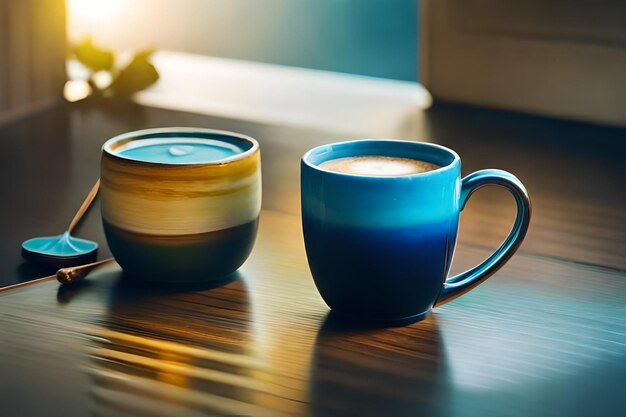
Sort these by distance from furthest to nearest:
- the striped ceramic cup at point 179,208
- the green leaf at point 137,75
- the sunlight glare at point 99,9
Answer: the sunlight glare at point 99,9, the green leaf at point 137,75, the striped ceramic cup at point 179,208

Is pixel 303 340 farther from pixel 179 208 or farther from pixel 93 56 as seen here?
pixel 93 56

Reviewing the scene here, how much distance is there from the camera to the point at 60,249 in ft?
2.34

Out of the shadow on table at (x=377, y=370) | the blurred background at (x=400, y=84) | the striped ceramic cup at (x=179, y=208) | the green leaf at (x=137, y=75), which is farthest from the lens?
the green leaf at (x=137, y=75)

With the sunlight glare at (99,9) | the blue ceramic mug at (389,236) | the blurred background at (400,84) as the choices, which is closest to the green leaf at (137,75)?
the blurred background at (400,84)

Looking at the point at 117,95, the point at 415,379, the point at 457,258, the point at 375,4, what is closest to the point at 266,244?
the point at 457,258

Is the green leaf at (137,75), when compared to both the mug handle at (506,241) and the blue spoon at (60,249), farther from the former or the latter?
the mug handle at (506,241)

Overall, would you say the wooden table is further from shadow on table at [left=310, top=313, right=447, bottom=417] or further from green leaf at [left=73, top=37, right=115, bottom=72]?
green leaf at [left=73, top=37, right=115, bottom=72]

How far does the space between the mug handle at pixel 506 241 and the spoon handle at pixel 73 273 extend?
0.86ft

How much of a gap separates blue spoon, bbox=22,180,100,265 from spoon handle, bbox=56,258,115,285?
1.4 inches

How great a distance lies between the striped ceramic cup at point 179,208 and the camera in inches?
23.9

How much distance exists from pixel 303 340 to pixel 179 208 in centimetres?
13

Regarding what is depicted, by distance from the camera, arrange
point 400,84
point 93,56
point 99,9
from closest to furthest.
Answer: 1. point 93,56
2. point 400,84
3. point 99,9

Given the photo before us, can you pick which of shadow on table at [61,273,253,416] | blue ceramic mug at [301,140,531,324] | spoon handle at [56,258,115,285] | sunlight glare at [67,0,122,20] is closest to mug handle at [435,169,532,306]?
blue ceramic mug at [301,140,531,324]

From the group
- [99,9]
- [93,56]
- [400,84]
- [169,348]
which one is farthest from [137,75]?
[169,348]
